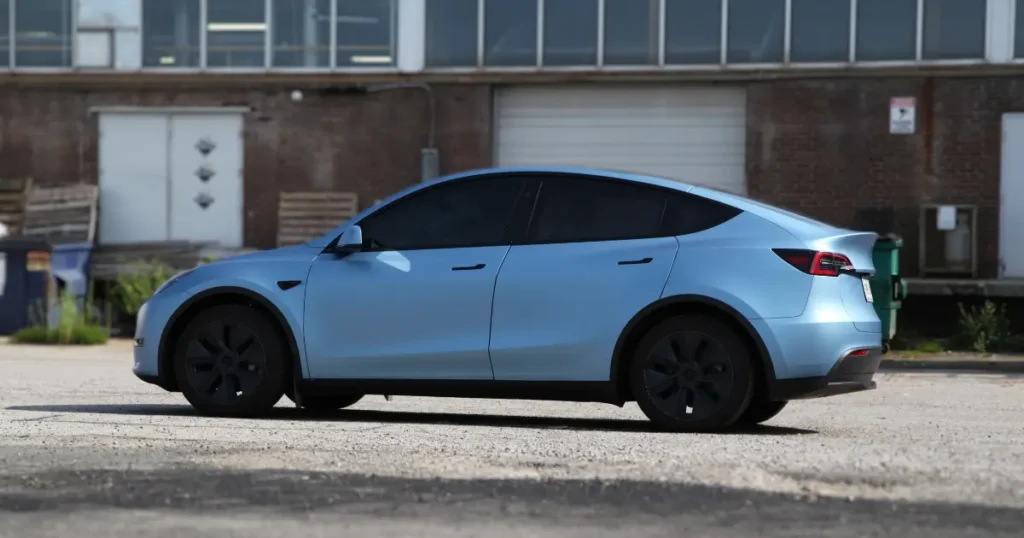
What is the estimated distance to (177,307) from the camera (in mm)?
9906

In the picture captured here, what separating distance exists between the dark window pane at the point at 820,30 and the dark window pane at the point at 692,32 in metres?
1.08

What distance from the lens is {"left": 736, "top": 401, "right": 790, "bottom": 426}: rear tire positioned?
9.34 meters

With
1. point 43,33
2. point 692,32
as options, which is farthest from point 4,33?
point 692,32

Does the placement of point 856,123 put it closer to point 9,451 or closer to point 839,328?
point 839,328

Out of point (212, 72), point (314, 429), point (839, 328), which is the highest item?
point (212, 72)

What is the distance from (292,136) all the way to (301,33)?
4.96 ft

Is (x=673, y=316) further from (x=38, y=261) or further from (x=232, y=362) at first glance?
(x=38, y=261)

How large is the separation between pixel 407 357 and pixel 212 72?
1673 cm

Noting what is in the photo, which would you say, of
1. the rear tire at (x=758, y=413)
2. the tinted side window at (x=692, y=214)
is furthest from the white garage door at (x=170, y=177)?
the tinted side window at (x=692, y=214)

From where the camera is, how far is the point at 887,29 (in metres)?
23.6

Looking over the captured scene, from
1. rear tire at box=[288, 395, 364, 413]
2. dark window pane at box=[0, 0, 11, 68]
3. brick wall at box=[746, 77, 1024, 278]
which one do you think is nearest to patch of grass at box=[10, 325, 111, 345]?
dark window pane at box=[0, 0, 11, 68]

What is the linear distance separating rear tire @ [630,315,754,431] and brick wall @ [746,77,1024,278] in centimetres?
1508

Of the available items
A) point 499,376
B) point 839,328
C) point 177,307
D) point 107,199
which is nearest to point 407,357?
point 499,376

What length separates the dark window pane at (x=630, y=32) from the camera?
80.0ft
